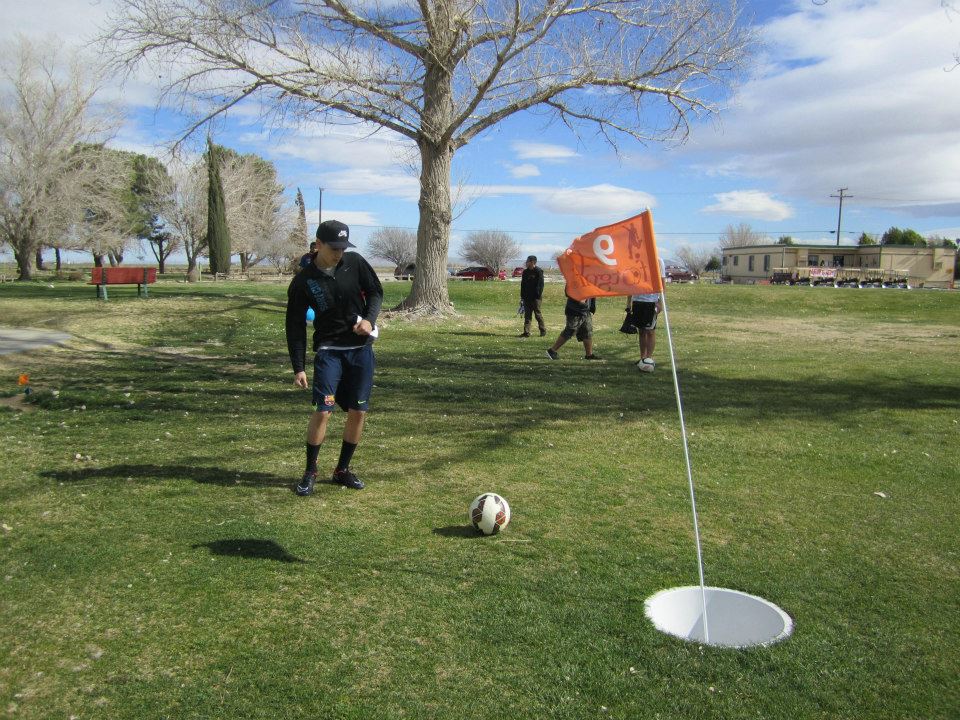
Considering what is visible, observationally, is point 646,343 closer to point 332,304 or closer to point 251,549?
point 332,304

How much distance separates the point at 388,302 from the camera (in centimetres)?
2802

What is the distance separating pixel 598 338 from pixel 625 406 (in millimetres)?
8742

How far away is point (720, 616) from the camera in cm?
400

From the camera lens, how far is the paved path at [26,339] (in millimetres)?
12174

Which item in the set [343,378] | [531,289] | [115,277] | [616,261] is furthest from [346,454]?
[115,277]

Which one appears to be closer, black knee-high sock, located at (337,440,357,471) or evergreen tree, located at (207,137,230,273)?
black knee-high sock, located at (337,440,357,471)

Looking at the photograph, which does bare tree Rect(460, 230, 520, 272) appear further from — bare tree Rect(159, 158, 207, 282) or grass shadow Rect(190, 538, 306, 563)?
grass shadow Rect(190, 538, 306, 563)

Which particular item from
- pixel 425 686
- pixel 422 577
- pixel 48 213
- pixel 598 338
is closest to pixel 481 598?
pixel 422 577

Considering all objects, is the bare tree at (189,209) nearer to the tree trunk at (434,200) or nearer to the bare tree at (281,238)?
the bare tree at (281,238)

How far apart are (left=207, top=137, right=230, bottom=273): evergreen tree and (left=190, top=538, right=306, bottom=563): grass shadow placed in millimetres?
52240

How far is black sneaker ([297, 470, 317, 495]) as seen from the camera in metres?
5.64

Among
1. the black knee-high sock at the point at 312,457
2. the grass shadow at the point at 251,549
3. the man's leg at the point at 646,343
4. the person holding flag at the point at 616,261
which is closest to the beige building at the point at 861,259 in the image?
the man's leg at the point at 646,343

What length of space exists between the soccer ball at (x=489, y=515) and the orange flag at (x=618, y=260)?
1497mm

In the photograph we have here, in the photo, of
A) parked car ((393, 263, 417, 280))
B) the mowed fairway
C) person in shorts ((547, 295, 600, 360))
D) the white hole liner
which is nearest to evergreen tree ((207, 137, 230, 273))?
parked car ((393, 263, 417, 280))
